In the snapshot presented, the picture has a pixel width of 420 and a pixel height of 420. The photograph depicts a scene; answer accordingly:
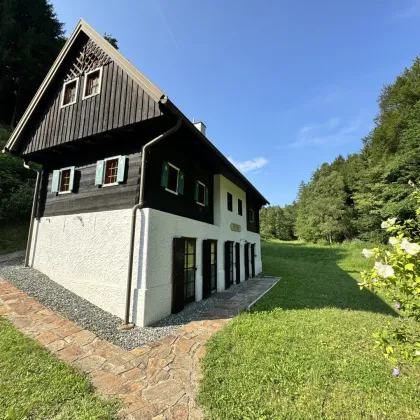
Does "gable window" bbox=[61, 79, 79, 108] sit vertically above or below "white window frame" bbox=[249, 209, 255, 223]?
above

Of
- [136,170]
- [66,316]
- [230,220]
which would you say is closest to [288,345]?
[66,316]

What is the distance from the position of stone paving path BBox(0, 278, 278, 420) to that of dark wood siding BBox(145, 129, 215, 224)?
3560mm

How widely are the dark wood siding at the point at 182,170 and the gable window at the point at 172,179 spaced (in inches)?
5.1

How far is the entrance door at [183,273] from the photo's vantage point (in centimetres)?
720

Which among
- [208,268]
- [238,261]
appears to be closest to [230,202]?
[238,261]

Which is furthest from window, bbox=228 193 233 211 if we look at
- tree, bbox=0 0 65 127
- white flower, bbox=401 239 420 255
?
tree, bbox=0 0 65 127

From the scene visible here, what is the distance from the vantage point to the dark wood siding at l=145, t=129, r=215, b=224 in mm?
7071

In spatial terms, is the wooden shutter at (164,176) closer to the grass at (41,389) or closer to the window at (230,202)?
the grass at (41,389)

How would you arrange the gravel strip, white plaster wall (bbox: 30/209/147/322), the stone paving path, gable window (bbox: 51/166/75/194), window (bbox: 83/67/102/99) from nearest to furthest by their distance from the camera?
the stone paving path < the gravel strip < white plaster wall (bbox: 30/209/147/322) < window (bbox: 83/67/102/99) < gable window (bbox: 51/166/75/194)

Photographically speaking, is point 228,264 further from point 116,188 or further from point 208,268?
point 116,188

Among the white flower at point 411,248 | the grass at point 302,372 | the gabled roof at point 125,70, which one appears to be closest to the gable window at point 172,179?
the gabled roof at point 125,70

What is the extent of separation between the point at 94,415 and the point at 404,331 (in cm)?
397

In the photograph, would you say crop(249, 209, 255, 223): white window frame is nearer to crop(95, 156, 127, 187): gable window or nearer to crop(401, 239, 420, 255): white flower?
crop(95, 156, 127, 187): gable window

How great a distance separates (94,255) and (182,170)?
414 centimetres
